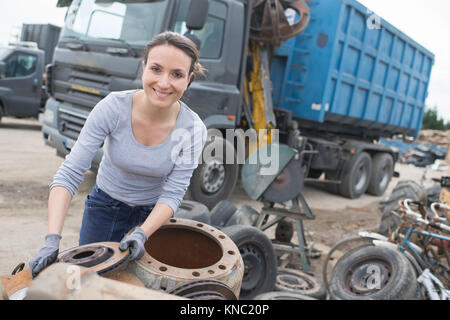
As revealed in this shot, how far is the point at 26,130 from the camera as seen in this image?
10.1m

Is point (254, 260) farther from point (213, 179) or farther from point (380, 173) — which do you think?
point (380, 173)

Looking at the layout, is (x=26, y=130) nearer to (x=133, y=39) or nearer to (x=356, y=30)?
(x=133, y=39)

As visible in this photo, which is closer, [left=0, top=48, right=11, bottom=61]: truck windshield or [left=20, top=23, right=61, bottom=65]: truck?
[left=0, top=48, right=11, bottom=61]: truck windshield

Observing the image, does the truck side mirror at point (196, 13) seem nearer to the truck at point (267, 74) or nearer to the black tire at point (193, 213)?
the truck at point (267, 74)

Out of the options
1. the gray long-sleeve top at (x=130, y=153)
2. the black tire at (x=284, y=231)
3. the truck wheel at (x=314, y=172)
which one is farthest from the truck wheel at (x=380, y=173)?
the gray long-sleeve top at (x=130, y=153)

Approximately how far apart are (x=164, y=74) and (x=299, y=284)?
2.56m

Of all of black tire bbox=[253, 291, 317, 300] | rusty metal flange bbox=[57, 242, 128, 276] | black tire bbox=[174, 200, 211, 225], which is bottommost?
black tire bbox=[253, 291, 317, 300]

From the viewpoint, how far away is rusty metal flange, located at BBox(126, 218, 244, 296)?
1.19 metres

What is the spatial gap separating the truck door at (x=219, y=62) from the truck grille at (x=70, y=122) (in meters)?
1.39

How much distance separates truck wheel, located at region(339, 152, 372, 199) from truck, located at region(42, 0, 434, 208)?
22mm

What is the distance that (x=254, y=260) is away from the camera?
2.97 m

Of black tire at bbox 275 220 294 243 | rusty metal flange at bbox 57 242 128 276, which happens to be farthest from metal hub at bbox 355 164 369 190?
rusty metal flange at bbox 57 242 128 276

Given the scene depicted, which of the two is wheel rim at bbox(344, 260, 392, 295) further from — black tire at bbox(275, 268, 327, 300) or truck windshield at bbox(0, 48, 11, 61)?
truck windshield at bbox(0, 48, 11, 61)

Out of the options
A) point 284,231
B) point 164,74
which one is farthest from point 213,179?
point 164,74
